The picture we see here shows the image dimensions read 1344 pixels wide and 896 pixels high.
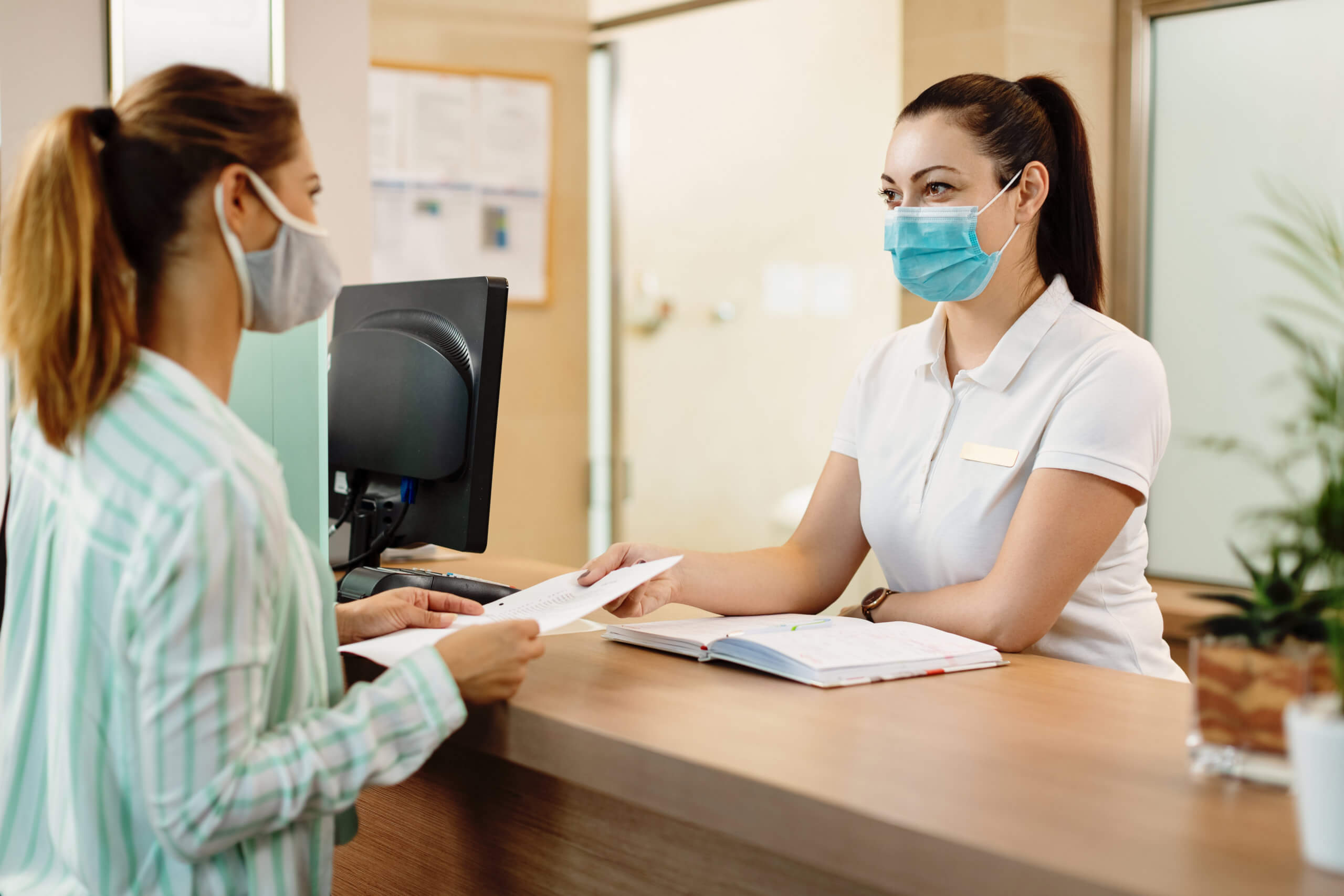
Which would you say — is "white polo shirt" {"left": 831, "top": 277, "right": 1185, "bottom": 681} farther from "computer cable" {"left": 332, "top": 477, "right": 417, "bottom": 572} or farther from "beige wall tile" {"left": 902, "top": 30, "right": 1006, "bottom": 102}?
"beige wall tile" {"left": 902, "top": 30, "right": 1006, "bottom": 102}

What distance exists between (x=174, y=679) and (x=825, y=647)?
0.63 meters

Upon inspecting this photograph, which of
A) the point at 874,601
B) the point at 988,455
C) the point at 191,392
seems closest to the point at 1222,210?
the point at 988,455

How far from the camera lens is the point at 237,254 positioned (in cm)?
99

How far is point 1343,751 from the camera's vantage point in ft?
2.26

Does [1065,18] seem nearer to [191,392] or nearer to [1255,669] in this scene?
[1255,669]

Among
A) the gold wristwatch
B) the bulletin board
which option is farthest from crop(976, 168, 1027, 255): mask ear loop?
the bulletin board

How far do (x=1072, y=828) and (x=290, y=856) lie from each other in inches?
24.0

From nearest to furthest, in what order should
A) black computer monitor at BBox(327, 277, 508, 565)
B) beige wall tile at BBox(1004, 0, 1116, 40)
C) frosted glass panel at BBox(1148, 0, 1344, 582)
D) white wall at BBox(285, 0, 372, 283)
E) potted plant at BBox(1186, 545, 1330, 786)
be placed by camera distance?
1. potted plant at BBox(1186, 545, 1330, 786)
2. black computer monitor at BBox(327, 277, 508, 565)
3. white wall at BBox(285, 0, 372, 283)
4. frosted glass panel at BBox(1148, 0, 1344, 582)
5. beige wall tile at BBox(1004, 0, 1116, 40)

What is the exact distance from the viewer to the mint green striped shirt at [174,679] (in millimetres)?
853

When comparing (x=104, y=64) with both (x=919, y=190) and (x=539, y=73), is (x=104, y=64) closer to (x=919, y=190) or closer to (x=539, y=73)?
(x=919, y=190)

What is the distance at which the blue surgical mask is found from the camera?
1589mm

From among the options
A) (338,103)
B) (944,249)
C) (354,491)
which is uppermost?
(338,103)

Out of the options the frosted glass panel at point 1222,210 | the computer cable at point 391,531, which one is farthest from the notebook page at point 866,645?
the frosted glass panel at point 1222,210

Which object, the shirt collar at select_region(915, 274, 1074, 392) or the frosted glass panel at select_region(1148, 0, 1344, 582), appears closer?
the shirt collar at select_region(915, 274, 1074, 392)
